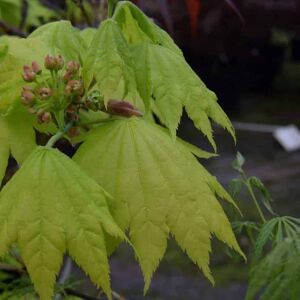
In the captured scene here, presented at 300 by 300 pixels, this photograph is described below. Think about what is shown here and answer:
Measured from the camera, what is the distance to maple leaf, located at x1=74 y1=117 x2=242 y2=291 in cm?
62

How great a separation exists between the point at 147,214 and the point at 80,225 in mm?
68

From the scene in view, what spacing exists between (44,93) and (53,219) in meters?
0.12

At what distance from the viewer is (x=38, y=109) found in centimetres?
65

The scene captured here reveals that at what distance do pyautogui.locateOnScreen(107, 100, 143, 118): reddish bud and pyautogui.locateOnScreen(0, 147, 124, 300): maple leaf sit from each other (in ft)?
0.29

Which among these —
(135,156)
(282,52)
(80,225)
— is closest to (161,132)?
(135,156)

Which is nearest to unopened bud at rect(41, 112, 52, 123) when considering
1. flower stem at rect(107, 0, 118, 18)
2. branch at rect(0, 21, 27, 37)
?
flower stem at rect(107, 0, 118, 18)

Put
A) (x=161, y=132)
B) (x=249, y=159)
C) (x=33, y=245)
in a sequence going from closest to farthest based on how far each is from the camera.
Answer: (x=33, y=245) < (x=161, y=132) < (x=249, y=159)

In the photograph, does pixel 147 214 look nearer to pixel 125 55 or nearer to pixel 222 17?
pixel 125 55

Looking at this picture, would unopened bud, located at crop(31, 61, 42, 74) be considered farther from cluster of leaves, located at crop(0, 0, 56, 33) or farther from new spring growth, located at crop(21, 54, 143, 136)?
cluster of leaves, located at crop(0, 0, 56, 33)

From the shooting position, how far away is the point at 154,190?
64 centimetres

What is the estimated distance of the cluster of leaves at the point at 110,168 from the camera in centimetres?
59

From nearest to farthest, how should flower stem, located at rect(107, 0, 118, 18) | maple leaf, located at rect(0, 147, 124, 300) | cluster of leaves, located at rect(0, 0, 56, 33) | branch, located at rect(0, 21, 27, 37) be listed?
maple leaf, located at rect(0, 147, 124, 300), flower stem, located at rect(107, 0, 118, 18), branch, located at rect(0, 21, 27, 37), cluster of leaves, located at rect(0, 0, 56, 33)

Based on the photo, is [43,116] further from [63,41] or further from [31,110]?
[63,41]

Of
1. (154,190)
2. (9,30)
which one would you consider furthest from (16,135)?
(9,30)
